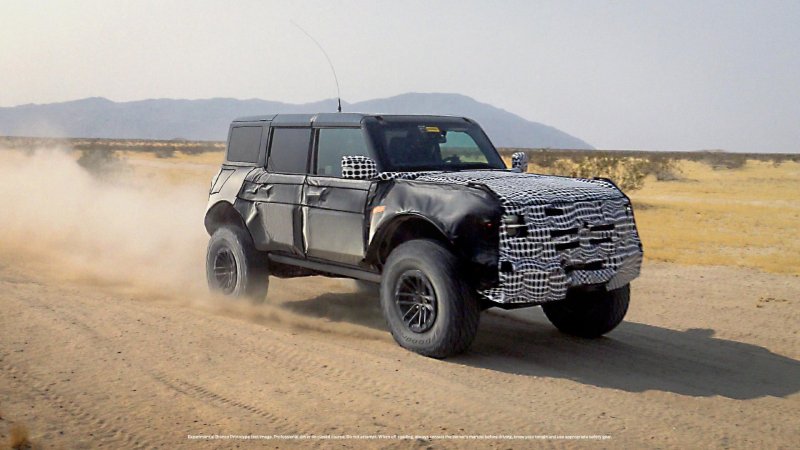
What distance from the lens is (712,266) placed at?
12453 mm

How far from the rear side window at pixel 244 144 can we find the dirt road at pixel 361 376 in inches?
61.7

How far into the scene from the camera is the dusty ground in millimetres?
5137

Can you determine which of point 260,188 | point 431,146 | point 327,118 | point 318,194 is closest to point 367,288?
point 260,188

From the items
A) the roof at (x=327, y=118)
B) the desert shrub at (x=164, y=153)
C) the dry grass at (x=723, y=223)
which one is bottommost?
the desert shrub at (x=164, y=153)

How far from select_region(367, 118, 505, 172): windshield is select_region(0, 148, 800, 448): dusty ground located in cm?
159

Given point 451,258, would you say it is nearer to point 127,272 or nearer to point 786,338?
point 786,338

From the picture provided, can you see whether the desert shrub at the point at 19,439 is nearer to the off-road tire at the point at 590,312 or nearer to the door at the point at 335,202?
the door at the point at 335,202

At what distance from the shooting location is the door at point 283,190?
323 inches

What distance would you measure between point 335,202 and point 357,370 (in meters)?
1.87

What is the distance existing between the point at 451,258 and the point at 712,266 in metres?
7.20

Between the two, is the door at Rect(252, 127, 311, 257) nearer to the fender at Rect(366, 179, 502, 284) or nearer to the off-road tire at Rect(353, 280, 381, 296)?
the fender at Rect(366, 179, 502, 284)

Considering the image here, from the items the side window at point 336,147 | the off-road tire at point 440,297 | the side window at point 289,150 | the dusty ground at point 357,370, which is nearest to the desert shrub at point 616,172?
the dusty ground at point 357,370

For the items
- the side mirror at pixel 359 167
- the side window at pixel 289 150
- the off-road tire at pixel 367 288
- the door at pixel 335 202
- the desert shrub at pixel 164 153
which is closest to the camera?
the side mirror at pixel 359 167

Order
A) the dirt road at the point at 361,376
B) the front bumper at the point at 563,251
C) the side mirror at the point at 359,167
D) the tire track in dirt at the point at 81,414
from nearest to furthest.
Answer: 1. the tire track in dirt at the point at 81,414
2. the dirt road at the point at 361,376
3. the front bumper at the point at 563,251
4. the side mirror at the point at 359,167
